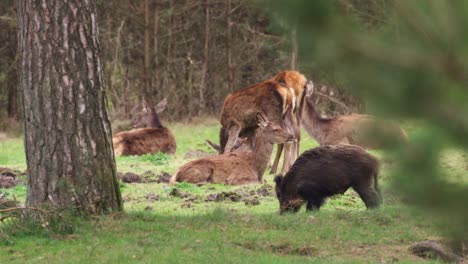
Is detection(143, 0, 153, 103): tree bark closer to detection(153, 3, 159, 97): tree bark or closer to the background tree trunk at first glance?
the background tree trunk

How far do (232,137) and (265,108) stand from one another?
2.99 feet

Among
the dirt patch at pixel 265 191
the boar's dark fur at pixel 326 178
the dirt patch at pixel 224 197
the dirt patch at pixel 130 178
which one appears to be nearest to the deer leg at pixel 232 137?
the dirt patch at pixel 130 178

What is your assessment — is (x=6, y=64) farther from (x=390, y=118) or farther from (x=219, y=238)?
(x=390, y=118)

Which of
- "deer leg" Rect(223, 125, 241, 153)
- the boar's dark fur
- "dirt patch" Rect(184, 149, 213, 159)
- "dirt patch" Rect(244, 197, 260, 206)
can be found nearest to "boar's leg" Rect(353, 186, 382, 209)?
the boar's dark fur

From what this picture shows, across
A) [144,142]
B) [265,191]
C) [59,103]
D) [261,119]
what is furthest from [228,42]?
[59,103]

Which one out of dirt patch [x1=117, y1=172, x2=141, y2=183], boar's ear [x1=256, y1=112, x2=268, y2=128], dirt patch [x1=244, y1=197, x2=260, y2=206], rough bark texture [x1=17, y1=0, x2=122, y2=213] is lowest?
dirt patch [x1=117, y1=172, x2=141, y2=183]

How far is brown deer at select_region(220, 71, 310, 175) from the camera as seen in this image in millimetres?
17672

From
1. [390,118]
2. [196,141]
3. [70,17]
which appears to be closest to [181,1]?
[196,141]

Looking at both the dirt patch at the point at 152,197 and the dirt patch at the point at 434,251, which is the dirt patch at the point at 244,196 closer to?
the dirt patch at the point at 152,197

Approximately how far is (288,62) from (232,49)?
8.55 feet

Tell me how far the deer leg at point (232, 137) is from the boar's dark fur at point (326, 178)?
650cm

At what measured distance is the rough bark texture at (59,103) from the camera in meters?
9.16

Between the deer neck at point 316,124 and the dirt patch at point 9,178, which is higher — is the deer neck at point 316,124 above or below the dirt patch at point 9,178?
above

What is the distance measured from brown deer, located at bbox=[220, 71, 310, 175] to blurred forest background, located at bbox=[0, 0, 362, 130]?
14.1 m
